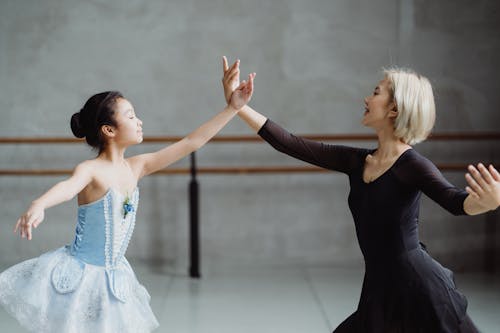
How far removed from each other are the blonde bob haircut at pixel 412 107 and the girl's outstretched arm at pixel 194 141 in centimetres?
52

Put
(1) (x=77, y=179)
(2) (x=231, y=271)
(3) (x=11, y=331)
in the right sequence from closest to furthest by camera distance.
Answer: (1) (x=77, y=179)
(3) (x=11, y=331)
(2) (x=231, y=271)

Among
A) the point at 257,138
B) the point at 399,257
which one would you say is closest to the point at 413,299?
the point at 399,257

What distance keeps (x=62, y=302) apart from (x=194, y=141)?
2.27ft

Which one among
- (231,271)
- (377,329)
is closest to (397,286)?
(377,329)

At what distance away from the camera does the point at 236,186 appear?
5.00m

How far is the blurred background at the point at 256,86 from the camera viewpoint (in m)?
4.86

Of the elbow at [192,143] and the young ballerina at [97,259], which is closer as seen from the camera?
the young ballerina at [97,259]

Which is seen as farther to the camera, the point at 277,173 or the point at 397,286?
the point at 277,173

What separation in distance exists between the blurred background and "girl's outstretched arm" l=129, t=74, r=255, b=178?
2465 mm

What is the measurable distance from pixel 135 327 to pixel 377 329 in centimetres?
78

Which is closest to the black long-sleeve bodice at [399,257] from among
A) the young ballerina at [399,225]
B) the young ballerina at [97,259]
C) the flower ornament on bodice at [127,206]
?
the young ballerina at [399,225]

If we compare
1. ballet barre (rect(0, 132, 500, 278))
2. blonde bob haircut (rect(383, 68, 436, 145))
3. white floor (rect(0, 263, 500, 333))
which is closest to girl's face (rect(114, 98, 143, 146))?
blonde bob haircut (rect(383, 68, 436, 145))

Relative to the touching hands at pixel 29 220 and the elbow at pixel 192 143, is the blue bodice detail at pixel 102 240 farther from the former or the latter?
the touching hands at pixel 29 220

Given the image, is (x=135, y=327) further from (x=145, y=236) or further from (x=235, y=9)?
(x=235, y=9)
